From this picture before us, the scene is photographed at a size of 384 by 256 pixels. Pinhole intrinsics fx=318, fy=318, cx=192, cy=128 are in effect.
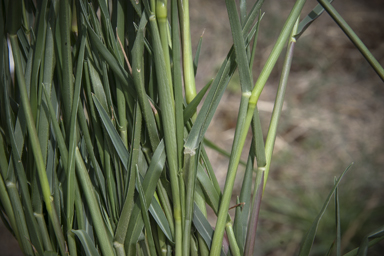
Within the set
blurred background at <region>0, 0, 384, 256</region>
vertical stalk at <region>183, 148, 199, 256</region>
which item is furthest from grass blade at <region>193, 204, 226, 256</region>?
blurred background at <region>0, 0, 384, 256</region>

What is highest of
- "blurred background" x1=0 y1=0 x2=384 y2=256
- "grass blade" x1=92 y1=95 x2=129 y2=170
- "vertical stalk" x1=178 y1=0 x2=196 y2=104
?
"vertical stalk" x1=178 y1=0 x2=196 y2=104

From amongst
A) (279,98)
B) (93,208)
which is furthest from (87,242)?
(279,98)

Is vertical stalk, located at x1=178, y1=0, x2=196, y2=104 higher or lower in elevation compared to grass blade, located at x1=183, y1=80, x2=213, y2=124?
higher

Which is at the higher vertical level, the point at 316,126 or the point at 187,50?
the point at 187,50

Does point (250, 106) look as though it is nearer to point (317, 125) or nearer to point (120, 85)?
point (120, 85)

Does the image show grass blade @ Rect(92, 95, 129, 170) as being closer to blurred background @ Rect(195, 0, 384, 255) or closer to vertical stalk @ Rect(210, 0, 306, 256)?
vertical stalk @ Rect(210, 0, 306, 256)

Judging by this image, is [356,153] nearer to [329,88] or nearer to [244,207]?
[329,88]

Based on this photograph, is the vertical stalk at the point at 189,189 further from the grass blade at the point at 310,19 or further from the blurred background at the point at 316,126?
the blurred background at the point at 316,126

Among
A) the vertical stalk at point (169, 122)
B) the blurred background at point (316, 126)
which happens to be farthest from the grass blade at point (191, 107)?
the blurred background at point (316, 126)

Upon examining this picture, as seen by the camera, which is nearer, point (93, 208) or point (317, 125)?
point (93, 208)
